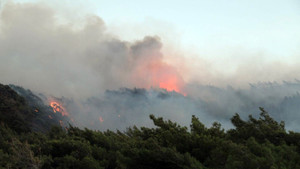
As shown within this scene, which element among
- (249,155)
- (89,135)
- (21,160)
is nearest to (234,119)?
(249,155)

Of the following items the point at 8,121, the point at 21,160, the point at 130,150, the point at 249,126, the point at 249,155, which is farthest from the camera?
the point at 8,121

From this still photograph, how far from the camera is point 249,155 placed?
7.16m

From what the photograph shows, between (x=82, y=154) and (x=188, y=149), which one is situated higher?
(x=188, y=149)

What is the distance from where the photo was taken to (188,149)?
10320mm

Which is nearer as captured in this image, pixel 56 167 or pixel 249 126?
pixel 56 167

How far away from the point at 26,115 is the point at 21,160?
53.8 metres

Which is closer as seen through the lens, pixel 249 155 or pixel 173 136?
pixel 249 155

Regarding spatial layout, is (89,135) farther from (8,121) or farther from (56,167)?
(8,121)

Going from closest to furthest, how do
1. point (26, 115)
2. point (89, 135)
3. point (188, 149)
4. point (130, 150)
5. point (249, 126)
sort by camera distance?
point (130, 150) < point (188, 149) < point (249, 126) < point (89, 135) < point (26, 115)

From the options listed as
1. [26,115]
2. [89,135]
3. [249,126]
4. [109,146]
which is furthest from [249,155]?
[26,115]

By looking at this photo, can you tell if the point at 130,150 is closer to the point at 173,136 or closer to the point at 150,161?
the point at 150,161

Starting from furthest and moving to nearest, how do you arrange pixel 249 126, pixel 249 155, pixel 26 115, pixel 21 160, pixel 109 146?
1. pixel 26 115
2. pixel 109 146
3. pixel 249 126
4. pixel 21 160
5. pixel 249 155

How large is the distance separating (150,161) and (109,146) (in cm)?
427

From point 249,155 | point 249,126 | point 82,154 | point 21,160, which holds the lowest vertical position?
point 21,160
